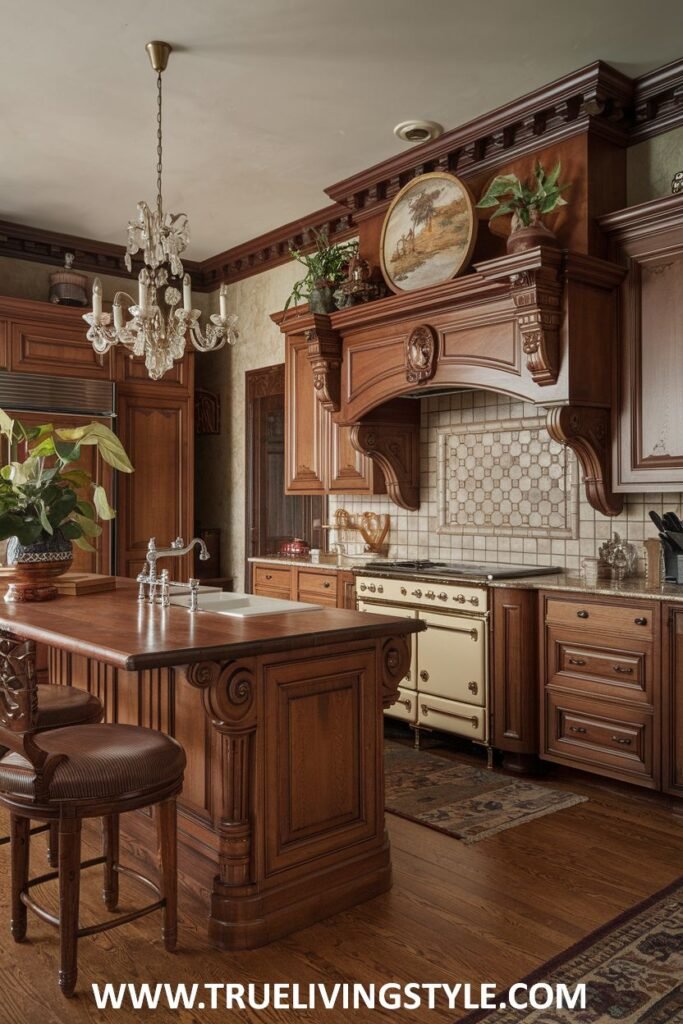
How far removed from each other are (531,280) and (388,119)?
1.27 meters

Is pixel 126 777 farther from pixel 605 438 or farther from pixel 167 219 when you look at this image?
pixel 605 438

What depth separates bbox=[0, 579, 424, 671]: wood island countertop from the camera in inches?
88.1

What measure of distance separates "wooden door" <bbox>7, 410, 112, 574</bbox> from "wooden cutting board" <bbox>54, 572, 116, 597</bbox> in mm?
2239

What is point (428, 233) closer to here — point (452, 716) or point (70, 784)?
point (452, 716)

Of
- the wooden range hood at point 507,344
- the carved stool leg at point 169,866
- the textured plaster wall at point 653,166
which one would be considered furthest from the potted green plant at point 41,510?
the textured plaster wall at point 653,166

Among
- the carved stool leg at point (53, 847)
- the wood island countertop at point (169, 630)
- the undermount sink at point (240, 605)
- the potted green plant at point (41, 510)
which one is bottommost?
the carved stool leg at point (53, 847)

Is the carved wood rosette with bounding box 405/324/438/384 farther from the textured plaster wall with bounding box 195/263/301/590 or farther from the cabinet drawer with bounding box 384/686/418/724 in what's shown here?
the textured plaster wall with bounding box 195/263/301/590

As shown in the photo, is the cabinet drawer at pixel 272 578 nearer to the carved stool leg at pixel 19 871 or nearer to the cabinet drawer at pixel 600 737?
the cabinet drawer at pixel 600 737

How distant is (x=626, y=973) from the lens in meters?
2.31

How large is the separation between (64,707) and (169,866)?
2.49ft

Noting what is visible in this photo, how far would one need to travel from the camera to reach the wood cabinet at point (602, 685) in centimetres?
351

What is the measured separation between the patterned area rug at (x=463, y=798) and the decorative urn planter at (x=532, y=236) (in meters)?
2.38

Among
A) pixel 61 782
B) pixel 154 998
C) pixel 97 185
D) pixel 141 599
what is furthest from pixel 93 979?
pixel 97 185

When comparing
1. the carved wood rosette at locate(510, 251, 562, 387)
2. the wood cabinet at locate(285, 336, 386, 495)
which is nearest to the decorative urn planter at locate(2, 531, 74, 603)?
the carved wood rosette at locate(510, 251, 562, 387)
